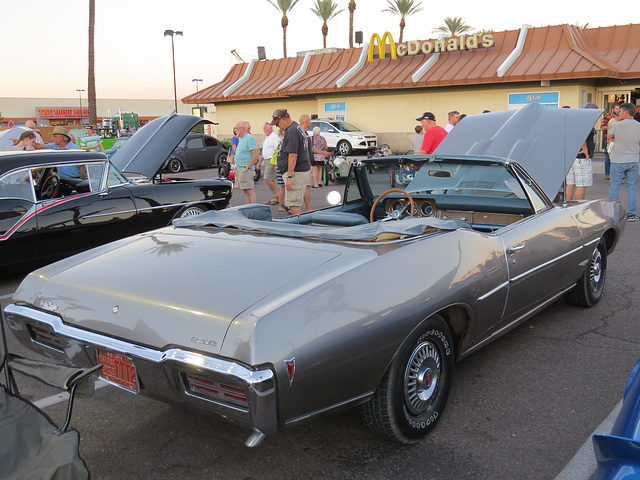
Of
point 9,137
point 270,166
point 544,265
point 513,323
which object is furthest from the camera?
point 270,166

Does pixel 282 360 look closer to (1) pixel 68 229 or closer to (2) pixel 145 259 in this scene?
(2) pixel 145 259

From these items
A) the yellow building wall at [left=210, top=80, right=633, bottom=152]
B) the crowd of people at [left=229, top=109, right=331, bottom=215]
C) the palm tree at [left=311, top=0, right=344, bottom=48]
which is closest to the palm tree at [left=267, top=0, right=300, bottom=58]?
the palm tree at [left=311, top=0, right=344, bottom=48]

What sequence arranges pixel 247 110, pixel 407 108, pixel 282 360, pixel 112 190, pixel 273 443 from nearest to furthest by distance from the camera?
pixel 282 360 → pixel 273 443 → pixel 112 190 → pixel 407 108 → pixel 247 110

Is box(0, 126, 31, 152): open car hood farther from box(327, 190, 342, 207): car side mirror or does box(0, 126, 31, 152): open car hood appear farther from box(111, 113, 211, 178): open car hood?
box(327, 190, 342, 207): car side mirror

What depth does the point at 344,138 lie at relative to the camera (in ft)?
78.5

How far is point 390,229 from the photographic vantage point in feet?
10.7

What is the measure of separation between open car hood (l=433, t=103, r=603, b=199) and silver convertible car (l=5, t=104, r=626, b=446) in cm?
115

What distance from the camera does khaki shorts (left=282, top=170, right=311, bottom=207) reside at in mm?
8781

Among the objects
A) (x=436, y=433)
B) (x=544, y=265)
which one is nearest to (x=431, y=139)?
(x=544, y=265)

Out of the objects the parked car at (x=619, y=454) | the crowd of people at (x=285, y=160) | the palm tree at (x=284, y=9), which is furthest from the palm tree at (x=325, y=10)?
the parked car at (x=619, y=454)

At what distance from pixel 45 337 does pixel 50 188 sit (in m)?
4.08

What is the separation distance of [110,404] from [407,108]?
23.5 m

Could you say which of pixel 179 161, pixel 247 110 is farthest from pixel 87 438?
pixel 247 110

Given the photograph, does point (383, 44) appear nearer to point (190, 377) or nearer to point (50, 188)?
point (50, 188)
